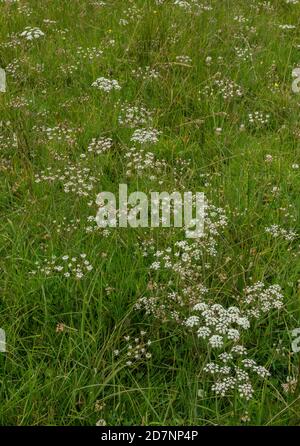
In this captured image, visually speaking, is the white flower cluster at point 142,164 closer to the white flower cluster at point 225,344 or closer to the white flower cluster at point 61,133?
the white flower cluster at point 61,133

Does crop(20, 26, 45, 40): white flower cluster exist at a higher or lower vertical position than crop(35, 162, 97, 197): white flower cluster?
higher

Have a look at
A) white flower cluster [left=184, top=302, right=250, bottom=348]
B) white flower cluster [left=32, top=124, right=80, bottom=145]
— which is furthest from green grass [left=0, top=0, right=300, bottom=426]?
white flower cluster [left=184, top=302, right=250, bottom=348]

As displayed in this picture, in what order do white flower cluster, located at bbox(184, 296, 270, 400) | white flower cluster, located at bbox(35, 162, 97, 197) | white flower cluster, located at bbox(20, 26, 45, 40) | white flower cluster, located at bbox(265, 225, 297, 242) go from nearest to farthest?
1. white flower cluster, located at bbox(184, 296, 270, 400)
2. white flower cluster, located at bbox(265, 225, 297, 242)
3. white flower cluster, located at bbox(35, 162, 97, 197)
4. white flower cluster, located at bbox(20, 26, 45, 40)

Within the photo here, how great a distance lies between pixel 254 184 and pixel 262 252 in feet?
2.39

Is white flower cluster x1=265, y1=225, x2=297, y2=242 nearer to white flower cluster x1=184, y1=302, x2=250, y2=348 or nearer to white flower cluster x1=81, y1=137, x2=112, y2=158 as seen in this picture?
white flower cluster x1=184, y1=302, x2=250, y2=348

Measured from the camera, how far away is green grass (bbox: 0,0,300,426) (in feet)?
9.05

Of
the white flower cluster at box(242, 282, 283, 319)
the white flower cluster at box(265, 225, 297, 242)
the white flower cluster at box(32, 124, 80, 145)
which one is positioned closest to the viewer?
the white flower cluster at box(242, 282, 283, 319)

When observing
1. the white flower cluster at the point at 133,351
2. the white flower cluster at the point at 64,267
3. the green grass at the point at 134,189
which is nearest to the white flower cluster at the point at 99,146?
the green grass at the point at 134,189

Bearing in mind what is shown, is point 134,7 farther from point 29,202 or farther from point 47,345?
point 47,345

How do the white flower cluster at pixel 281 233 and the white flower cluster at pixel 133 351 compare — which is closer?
the white flower cluster at pixel 133 351

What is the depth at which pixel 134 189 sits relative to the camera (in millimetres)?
3928

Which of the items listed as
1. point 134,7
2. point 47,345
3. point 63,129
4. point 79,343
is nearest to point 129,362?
point 79,343

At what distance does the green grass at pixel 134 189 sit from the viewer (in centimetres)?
276

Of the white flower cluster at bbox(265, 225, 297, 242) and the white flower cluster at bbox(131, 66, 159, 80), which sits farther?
the white flower cluster at bbox(131, 66, 159, 80)
